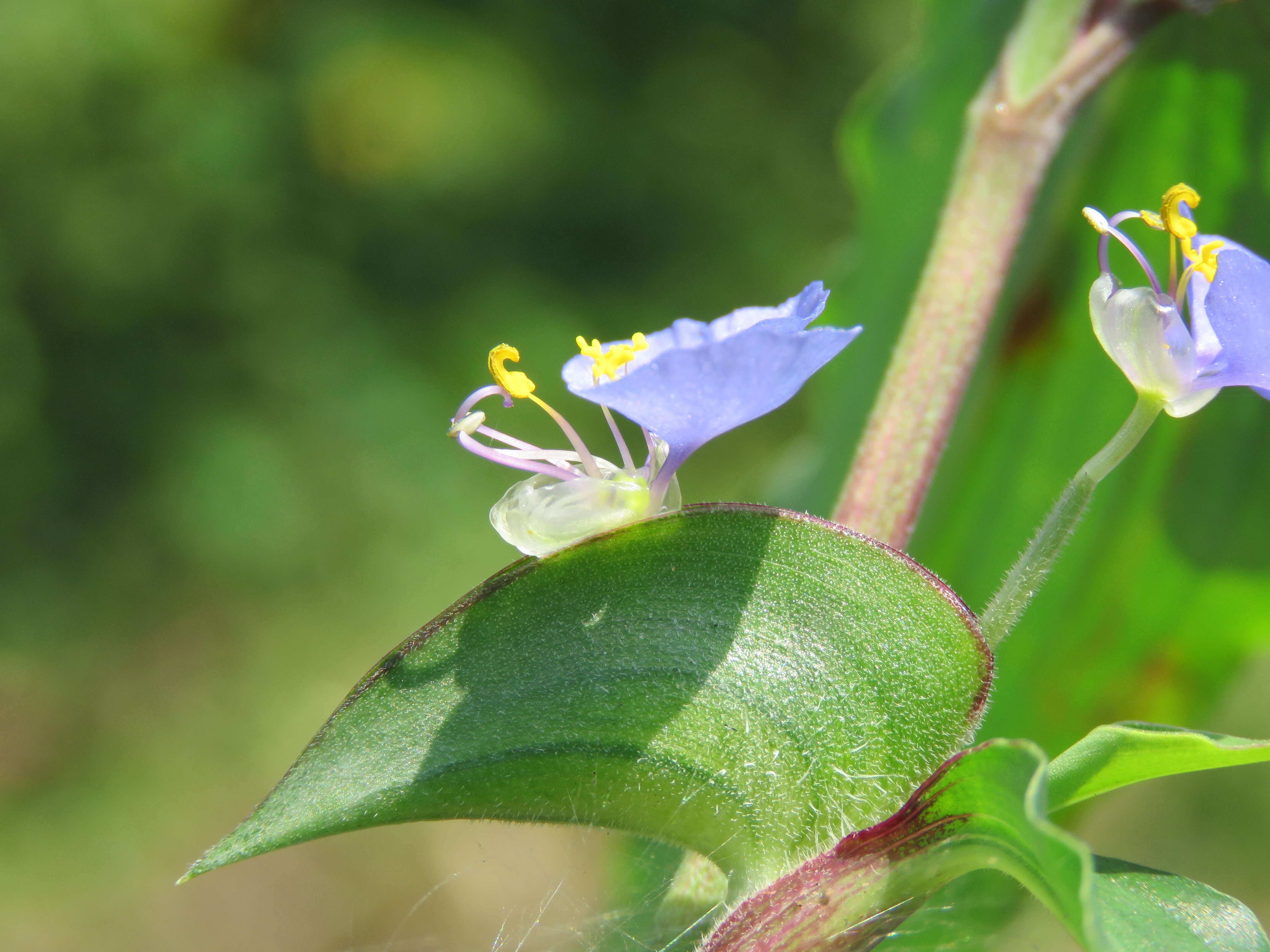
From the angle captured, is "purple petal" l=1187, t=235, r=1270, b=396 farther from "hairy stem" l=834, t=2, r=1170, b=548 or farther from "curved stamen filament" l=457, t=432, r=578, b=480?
"curved stamen filament" l=457, t=432, r=578, b=480

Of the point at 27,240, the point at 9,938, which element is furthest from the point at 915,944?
the point at 27,240

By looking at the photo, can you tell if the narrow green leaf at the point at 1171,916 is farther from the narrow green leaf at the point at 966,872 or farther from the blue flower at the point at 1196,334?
the blue flower at the point at 1196,334

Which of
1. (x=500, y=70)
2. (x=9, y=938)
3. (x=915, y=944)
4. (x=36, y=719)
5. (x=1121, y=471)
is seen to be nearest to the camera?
(x=915, y=944)

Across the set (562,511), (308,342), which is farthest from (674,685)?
(308,342)

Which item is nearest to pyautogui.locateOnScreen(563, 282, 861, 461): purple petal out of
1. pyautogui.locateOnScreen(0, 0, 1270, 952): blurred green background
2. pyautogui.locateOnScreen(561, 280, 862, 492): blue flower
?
pyautogui.locateOnScreen(561, 280, 862, 492): blue flower

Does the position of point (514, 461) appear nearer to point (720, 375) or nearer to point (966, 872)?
point (720, 375)

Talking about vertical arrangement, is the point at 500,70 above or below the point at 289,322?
above

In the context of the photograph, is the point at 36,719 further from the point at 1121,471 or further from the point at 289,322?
the point at 1121,471

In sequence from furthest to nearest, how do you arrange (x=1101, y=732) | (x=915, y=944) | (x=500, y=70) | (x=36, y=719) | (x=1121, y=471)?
(x=500, y=70) < (x=36, y=719) < (x=1121, y=471) < (x=915, y=944) < (x=1101, y=732)
